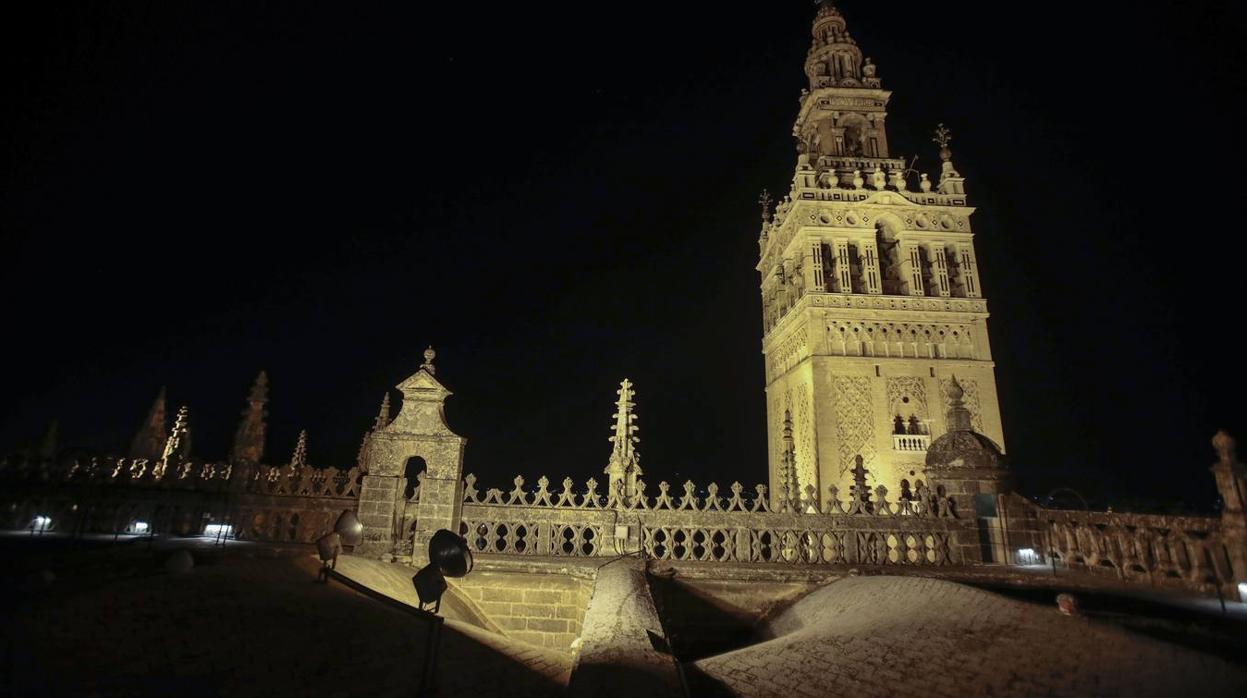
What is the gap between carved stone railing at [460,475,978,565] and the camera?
35.2 ft

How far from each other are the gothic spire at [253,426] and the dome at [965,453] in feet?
54.8

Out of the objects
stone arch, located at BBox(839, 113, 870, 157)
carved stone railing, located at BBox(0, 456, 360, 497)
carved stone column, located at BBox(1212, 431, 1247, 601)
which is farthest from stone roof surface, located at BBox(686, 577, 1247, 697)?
stone arch, located at BBox(839, 113, 870, 157)

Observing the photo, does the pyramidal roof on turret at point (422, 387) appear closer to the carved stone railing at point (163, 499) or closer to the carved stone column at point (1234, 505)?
the carved stone railing at point (163, 499)

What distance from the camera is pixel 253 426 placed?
15.9 m

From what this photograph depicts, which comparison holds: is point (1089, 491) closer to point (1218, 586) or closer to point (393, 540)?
point (1218, 586)

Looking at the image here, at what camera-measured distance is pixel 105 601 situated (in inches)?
188

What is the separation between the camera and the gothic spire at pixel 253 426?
1466cm

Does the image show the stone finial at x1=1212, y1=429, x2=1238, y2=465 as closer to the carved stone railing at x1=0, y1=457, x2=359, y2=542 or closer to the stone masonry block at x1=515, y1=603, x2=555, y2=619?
the stone masonry block at x1=515, y1=603, x2=555, y2=619

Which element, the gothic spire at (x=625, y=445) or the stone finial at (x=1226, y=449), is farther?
the gothic spire at (x=625, y=445)

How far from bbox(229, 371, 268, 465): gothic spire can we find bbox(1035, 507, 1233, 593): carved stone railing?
18.2 m

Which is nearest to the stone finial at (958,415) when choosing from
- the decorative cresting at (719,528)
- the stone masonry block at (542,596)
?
the decorative cresting at (719,528)

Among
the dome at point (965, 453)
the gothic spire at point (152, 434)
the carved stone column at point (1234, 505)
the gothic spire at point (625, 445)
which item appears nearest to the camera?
the carved stone column at point (1234, 505)

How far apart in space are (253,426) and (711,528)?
13.6 meters

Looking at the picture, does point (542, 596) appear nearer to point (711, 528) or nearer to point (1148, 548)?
point (711, 528)
